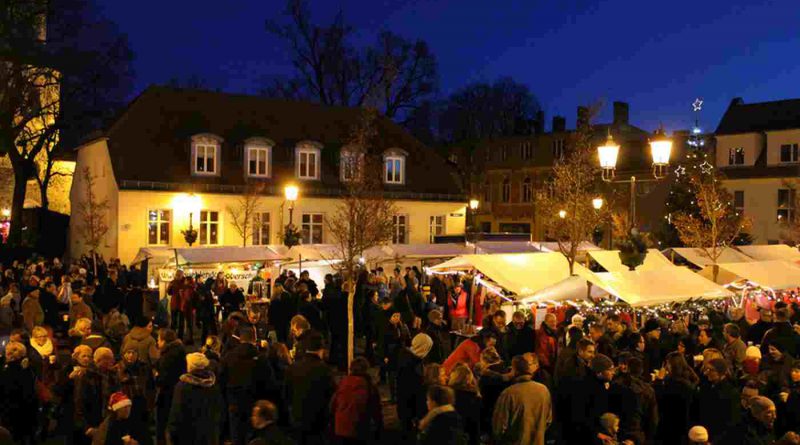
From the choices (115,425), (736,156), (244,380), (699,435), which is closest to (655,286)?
(699,435)

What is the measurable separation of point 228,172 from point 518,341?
22134 mm

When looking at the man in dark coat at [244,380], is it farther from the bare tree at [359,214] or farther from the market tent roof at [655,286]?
the market tent roof at [655,286]

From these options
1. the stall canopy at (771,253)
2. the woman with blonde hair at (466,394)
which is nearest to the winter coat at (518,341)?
the woman with blonde hair at (466,394)

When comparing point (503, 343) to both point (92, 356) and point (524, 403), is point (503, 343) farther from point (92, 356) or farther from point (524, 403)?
point (92, 356)

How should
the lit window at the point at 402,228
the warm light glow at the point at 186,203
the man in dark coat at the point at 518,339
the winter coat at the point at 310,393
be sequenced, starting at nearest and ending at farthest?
the winter coat at the point at 310,393
the man in dark coat at the point at 518,339
the warm light glow at the point at 186,203
the lit window at the point at 402,228

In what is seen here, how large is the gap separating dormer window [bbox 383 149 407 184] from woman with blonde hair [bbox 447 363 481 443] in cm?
2728

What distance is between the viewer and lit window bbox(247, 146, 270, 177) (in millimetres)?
31781

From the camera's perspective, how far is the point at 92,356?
811 centimetres

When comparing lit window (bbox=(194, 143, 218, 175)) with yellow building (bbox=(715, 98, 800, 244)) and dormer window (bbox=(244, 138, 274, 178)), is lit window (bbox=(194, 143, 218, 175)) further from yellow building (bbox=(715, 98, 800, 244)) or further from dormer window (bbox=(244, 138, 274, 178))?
yellow building (bbox=(715, 98, 800, 244))

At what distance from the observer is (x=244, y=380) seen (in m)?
8.51

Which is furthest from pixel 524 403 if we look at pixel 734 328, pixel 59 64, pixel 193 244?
pixel 59 64

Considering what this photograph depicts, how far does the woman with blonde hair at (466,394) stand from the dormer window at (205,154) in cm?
2415

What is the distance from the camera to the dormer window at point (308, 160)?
33125 mm

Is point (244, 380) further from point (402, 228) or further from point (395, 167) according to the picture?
point (395, 167)
